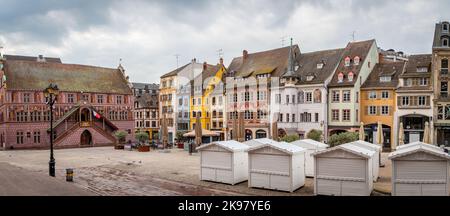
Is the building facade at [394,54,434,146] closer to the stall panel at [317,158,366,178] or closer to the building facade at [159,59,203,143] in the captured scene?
the stall panel at [317,158,366,178]

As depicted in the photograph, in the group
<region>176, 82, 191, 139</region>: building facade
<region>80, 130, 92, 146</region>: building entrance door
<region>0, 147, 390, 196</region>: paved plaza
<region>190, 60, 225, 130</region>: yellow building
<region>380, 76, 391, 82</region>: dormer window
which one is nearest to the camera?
<region>0, 147, 390, 196</region>: paved plaza

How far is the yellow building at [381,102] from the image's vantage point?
44.6m

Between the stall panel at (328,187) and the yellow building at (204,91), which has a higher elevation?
the yellow building at (204,91)

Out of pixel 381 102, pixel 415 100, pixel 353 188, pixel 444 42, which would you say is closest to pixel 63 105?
pixel 381 102

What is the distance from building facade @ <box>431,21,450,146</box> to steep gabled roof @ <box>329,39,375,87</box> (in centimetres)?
794

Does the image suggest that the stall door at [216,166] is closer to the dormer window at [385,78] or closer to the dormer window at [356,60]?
the dormer window at [356,60]

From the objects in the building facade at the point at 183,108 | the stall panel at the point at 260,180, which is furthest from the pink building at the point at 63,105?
the stall panel at the point at 260,180

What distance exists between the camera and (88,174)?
23.7 m

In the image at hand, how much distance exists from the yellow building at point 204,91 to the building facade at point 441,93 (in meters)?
31.4

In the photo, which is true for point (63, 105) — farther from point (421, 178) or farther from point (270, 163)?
point (421, 178)

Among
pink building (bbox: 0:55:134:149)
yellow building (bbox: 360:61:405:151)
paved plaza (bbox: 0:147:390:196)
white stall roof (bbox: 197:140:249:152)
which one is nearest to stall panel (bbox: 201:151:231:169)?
white stall roof (bbox: 197:140:249:152)

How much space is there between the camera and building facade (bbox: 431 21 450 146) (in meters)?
41.3
